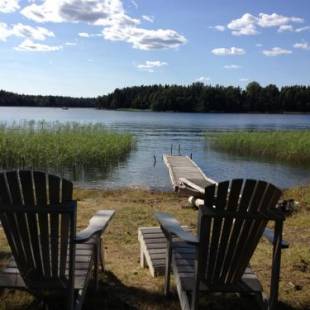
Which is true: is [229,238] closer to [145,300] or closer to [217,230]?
[217,230]

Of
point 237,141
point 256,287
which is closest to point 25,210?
point 256,287

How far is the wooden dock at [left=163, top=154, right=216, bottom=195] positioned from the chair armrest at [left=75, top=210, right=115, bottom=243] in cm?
546

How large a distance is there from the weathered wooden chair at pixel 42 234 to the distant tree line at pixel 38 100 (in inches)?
5964

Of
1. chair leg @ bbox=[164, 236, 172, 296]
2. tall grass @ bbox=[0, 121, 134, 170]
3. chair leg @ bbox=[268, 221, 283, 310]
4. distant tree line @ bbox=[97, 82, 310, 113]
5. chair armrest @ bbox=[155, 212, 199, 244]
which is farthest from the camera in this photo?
distant tree line @ bbox=[97, 82, 310, 113]

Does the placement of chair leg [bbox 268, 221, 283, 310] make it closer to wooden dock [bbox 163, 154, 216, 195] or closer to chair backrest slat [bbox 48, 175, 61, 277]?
chair backrest slat [bbox 48, 175, 61, 277]

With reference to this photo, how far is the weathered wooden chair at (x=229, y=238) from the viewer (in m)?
3.15

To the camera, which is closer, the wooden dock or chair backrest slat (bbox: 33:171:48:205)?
chair backrest slat (bbox: 33:171:48:205)

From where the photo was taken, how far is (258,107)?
126438mm

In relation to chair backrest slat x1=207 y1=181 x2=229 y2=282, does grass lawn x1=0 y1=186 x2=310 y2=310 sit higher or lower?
lower

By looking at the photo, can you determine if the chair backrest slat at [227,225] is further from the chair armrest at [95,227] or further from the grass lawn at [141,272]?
the chair armrest at [95,227]

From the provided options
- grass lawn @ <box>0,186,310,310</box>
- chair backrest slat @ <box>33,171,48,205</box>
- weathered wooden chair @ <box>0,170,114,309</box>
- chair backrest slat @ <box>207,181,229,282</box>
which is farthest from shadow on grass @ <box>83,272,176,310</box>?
chair backrest slat @ <box>33,171,48,205</box>

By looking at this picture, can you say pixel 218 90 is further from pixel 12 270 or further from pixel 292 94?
pixel 12 270

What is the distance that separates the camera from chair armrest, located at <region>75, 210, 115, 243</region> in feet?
10.3

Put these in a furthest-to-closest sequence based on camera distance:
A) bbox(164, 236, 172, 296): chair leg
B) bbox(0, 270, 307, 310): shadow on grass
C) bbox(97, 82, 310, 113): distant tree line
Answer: bbox(97, 82, 310, 113): distant tree line < bbox(164, 236, 172, 296): chair leg < bbox(0, 270, 307, 310): shadow on grass
